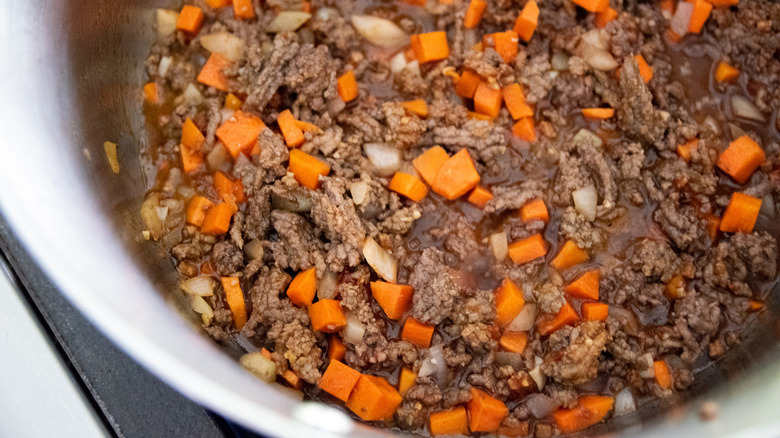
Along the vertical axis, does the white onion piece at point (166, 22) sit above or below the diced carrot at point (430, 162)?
above

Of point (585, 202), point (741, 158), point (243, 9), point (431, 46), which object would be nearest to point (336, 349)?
point (585, 202)

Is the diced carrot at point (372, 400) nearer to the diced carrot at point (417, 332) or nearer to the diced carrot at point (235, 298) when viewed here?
the diced carrot at point (417, 332)

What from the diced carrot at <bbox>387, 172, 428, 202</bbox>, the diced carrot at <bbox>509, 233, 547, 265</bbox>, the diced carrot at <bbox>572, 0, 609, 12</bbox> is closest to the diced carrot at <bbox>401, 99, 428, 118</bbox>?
the diced carrot at <bbox>387, 172, 428, 202</bbox>

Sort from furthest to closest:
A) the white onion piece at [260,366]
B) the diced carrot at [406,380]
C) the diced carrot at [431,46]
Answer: the diced carrot at [431,46], the diced carrot at [406,380], the white onion piece at [260,366]

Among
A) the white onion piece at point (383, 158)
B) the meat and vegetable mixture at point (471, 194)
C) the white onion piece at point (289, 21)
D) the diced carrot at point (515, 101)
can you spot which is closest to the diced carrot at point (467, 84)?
the meat and vegetable mixture at point (471, 194)

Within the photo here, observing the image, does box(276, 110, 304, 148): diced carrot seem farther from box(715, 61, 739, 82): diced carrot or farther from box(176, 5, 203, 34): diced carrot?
box(715, 61, 739, 82): diced carrot

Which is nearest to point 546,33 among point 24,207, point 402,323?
point 402,323

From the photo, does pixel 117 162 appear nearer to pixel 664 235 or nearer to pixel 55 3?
pixel 55 3
